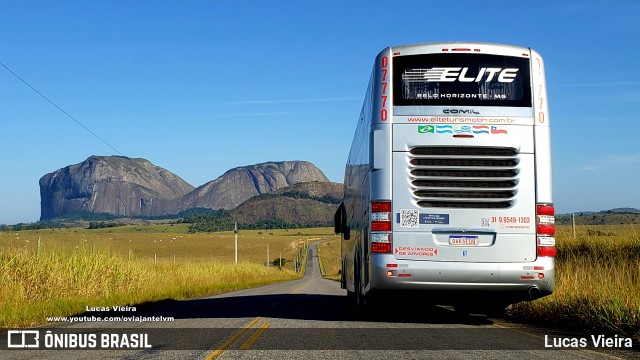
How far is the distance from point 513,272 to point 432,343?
2504 mm

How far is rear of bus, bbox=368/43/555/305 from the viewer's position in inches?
473

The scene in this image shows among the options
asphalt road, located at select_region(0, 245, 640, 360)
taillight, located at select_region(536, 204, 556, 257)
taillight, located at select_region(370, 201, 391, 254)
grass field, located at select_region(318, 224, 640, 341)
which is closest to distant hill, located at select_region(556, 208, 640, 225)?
grass field, located at select_region(318, 224, 640, 341)

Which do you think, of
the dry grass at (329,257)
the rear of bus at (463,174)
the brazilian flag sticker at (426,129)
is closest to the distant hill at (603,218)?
the rear of bus at (463,174)

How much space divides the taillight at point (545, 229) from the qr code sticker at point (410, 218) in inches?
83.0

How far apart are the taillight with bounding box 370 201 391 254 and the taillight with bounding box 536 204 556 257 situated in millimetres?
2611

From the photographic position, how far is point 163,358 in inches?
349

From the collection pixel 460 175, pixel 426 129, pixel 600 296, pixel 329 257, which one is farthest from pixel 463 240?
pixel 329 257

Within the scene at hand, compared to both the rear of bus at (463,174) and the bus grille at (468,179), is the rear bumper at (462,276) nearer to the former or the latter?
the rear of bus at (463,174)

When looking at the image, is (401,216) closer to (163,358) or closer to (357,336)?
(357,336)

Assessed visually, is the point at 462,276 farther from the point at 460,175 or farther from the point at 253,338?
the point at 253,338

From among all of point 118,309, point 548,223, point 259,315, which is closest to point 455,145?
point 548,223

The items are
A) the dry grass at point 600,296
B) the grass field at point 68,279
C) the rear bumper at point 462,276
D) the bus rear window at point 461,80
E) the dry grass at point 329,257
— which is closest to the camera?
the dry grass at point 600,296

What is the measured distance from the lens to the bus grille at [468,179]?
12.1m

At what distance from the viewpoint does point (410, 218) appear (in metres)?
12.1
